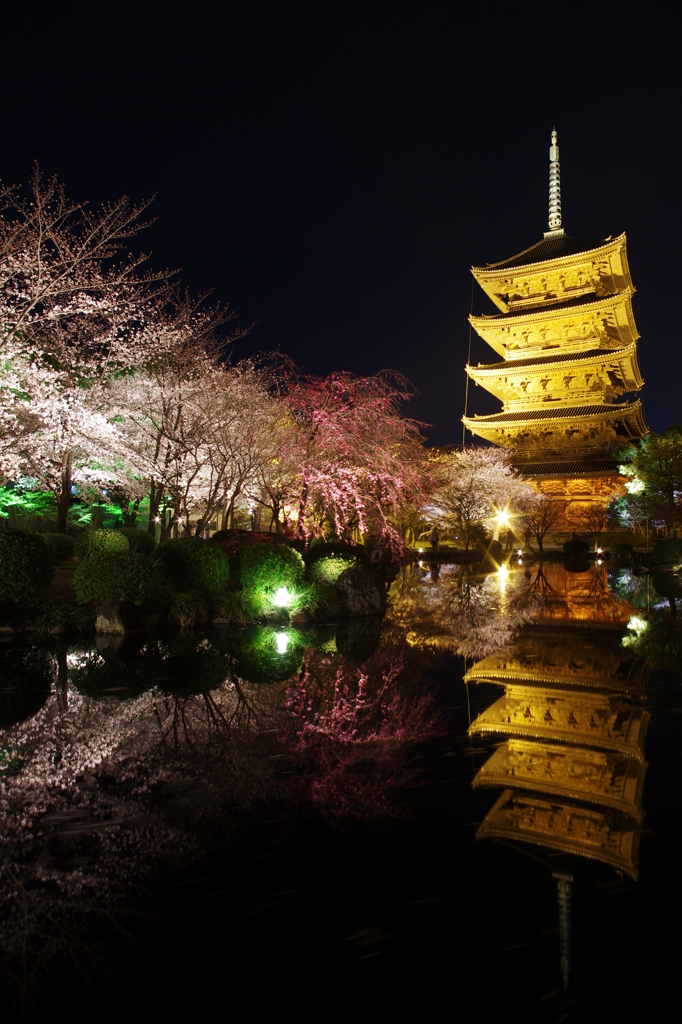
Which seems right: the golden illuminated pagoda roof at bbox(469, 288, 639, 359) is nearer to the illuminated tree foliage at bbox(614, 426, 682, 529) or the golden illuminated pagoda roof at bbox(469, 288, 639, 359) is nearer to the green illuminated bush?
the illuminated tree foliage at bbox(614, 426, 682, 529)

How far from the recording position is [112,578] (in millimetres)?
10359

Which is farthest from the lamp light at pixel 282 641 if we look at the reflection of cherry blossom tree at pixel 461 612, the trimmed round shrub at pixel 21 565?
the trimmed round shrub at pixel 21 565

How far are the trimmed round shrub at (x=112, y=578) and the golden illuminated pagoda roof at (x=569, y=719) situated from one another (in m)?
6.93

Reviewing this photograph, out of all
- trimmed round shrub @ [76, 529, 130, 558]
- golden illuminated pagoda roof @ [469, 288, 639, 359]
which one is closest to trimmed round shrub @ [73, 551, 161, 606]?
trimmed round shrub @ [76, 529, 130, 558]

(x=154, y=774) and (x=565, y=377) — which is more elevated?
(x=565, y=377)

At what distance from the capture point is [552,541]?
36594mm

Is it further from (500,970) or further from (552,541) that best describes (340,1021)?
(552,541)

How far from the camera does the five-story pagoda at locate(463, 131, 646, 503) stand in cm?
3569

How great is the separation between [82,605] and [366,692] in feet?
21.3

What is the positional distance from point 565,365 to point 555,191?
60.8 feet

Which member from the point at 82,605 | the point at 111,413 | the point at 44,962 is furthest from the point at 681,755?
the point at 111,413

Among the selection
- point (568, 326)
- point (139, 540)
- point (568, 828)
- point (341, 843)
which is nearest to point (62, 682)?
point (341, 843)

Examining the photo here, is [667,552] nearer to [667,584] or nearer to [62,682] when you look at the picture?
[667,584]

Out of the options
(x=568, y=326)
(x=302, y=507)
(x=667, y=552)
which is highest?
(x=568, y=326)
